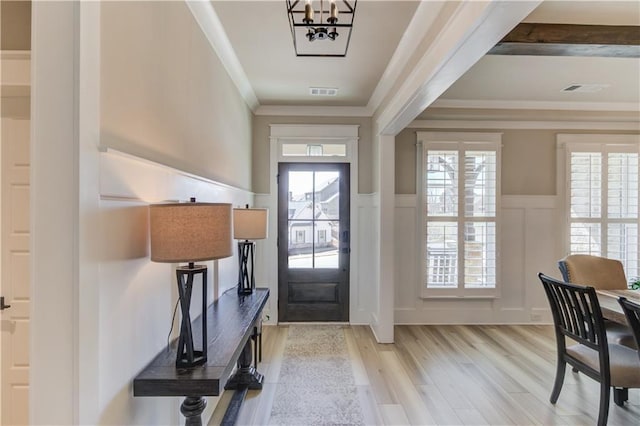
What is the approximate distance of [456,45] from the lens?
1840mm

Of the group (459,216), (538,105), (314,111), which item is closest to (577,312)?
(459,216)

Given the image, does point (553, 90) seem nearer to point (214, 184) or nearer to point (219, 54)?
point (219, 54)

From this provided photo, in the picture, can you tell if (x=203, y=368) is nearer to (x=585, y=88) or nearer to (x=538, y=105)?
(x=585, y=88)

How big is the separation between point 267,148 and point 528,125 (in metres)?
3.52

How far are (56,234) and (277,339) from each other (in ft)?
10.7

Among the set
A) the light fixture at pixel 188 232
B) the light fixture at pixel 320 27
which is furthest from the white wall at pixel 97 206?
the light fixture at pixel 320 27

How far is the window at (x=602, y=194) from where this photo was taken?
4477 millimetres

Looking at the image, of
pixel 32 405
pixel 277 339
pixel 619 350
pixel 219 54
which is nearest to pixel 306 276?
pixel 277 339

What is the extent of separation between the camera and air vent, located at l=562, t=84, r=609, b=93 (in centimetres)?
373

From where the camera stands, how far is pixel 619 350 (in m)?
2.45

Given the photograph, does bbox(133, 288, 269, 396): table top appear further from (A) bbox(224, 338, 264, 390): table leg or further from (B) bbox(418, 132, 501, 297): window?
(B) bbox(418, 132, 501, 297): window

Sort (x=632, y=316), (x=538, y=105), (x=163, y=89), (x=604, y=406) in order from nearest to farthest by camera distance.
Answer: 1. (x=163, y=89)
2. (x=632, y=316)
3. (x=604, y=406)
4. (x=538, y=105)

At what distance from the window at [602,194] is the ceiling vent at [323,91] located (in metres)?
3.16

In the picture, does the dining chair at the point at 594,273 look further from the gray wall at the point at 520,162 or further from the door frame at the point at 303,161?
the door frame at the point at 303,161
